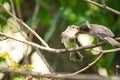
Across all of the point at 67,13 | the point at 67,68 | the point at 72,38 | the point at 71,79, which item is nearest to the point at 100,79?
the point at 71,79

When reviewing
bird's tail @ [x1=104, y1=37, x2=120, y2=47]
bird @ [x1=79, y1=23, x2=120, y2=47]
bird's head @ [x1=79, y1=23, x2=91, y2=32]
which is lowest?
bird's tail @ [x1=104, y1=37, x2=120, y2=47]

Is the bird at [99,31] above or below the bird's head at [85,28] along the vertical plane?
below

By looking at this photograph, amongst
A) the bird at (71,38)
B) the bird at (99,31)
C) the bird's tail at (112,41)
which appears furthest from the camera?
the bird at (71,38)

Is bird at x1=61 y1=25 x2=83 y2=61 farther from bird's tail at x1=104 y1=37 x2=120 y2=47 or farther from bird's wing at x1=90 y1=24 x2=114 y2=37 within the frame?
bird's tail at x1=104 y1=37 x2=120 y2=47

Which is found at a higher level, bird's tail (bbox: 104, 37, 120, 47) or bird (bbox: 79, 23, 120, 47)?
bird (bbox: 79, 23, 120, 47)

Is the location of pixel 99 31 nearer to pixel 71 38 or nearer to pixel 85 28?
pixel 85 28

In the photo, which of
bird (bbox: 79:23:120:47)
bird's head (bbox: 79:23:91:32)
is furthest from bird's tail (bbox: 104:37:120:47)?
bird's head (bbox: 79:23:91:32)

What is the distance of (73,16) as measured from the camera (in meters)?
4.31

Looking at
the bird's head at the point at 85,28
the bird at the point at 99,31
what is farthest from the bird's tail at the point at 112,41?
the bird's head at the point at 85,28

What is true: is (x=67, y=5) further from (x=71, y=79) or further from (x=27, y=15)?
(x=71, y=79)

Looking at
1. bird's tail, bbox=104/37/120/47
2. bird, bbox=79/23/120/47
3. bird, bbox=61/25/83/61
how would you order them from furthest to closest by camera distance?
bird, bbox=61/25/83/61 < bird, bbox=79/23/120/47 < bird's tail, bbox=104/37/120/47

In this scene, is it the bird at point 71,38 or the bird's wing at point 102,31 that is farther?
the bird at point 71,38

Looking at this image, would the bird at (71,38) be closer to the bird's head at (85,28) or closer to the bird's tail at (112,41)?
the bird's head at (85,28)

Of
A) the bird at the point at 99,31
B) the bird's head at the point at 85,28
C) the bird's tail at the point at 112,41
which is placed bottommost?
the bird's tail at the point at 112,41
